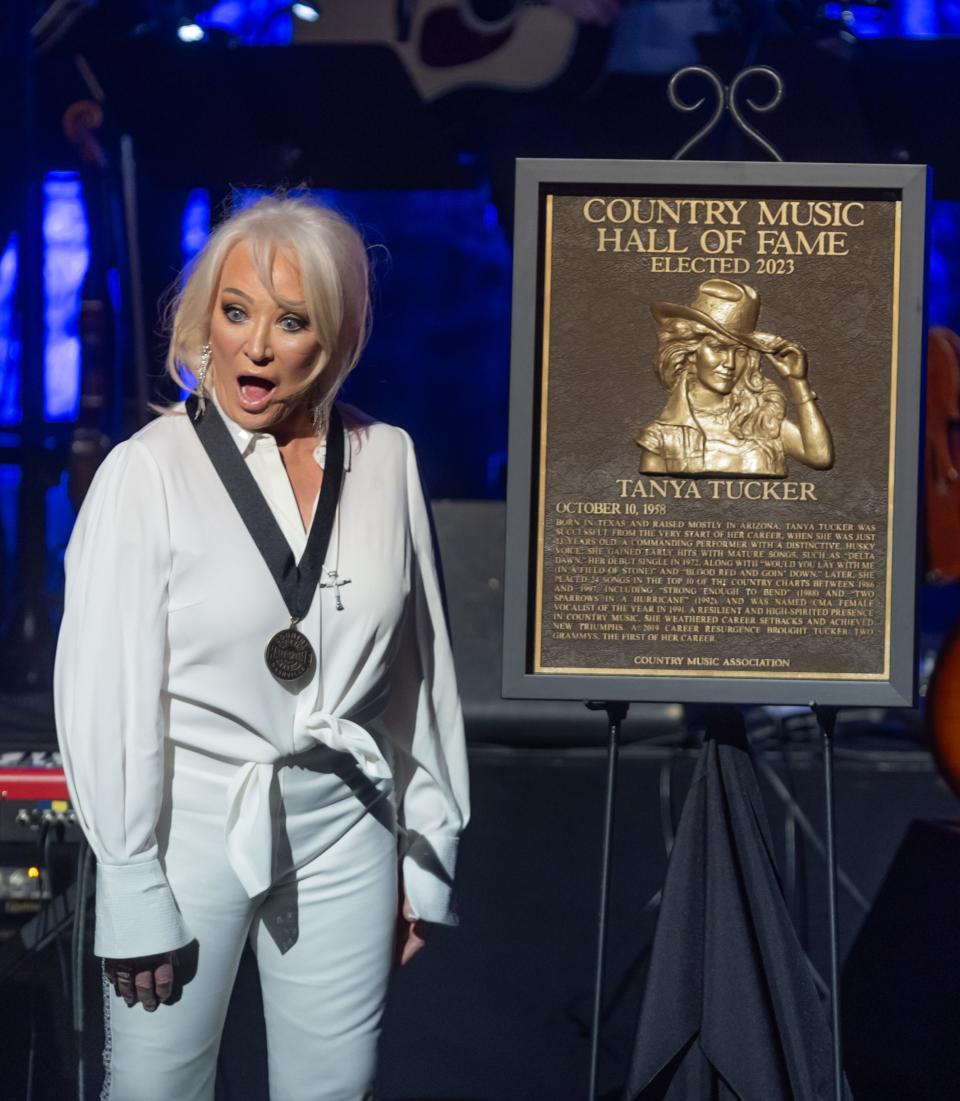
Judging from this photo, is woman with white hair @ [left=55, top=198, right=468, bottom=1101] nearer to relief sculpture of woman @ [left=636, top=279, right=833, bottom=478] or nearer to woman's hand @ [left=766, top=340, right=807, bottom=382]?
relief sculpture of woman @ [left=636, top=279, right=833, bottom=478]

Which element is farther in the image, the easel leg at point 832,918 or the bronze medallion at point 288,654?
the easel leg at point 832,918

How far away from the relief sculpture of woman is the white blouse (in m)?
0.42

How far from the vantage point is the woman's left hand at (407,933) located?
6.61 ft

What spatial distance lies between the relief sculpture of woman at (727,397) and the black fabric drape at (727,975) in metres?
0.48

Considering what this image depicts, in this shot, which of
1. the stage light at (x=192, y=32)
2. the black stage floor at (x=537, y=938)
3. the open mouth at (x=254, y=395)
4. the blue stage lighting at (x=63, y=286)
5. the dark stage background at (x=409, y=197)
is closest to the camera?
the open mouth at (x=254, y=395)

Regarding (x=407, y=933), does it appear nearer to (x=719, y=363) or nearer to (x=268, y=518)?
(x=268, y=518)

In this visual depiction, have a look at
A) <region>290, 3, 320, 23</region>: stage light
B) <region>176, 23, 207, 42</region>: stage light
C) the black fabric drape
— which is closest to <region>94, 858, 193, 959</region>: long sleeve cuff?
the black fabric drape

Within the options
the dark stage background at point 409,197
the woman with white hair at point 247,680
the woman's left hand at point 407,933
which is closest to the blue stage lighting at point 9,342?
the dark stage background at point 409,197

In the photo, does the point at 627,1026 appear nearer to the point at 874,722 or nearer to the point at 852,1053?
the point at 852,1053

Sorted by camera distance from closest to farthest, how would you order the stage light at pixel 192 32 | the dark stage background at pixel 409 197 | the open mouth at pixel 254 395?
the open mouth at pixel 254 395 → the dark stage background at pixel 409 197 → the stage light at pixel 192 32

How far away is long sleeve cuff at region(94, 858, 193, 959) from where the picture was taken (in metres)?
1.72

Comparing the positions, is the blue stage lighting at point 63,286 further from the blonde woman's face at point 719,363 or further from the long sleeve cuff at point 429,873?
the blonde woman's face at point 719,363

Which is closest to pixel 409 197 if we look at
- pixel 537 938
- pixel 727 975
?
pixel 537 938

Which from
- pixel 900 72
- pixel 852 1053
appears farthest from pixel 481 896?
pixel 900 72
